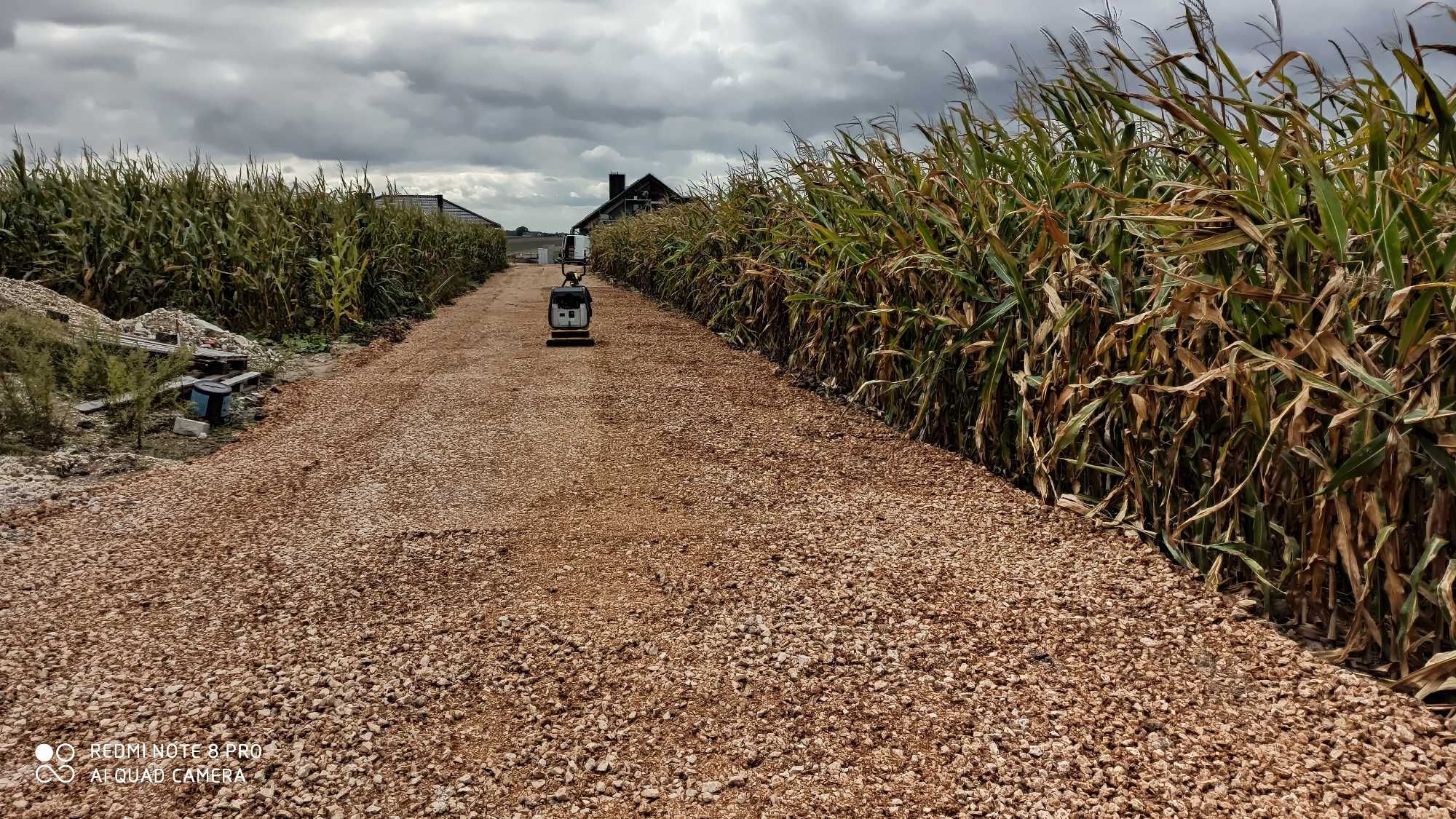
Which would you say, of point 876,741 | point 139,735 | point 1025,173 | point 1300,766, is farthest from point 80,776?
point 1025,173

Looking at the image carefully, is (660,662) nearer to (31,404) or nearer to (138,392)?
(138,392)

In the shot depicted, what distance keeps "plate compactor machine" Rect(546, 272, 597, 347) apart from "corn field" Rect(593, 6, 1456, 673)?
6.23 meters

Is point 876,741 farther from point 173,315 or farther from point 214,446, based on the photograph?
point 173,315

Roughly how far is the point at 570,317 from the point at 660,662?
27.3ft

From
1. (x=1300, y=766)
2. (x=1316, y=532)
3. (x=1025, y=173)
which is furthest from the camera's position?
(x=1025, y=173)

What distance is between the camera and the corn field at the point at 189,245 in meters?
10.2

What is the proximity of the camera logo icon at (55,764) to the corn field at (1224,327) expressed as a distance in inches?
140

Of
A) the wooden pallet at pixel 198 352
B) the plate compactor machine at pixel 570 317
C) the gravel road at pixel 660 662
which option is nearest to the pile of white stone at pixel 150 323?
the wooden pallet at pixel 198 352

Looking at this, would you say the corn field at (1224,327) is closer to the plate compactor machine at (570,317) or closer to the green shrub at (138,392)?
the green shrub at (138,392)

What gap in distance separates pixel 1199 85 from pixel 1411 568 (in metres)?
1.74

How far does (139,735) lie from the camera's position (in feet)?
8.20

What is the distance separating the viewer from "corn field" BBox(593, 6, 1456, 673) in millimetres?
2469

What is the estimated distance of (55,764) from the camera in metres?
2.39

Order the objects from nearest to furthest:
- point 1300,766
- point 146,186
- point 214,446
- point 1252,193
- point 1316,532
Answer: point 1300,766 < point 1316,532 < point 1252,193 < point 214,446 < point 146,186
